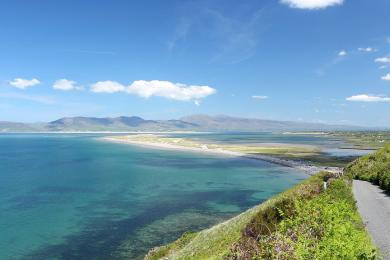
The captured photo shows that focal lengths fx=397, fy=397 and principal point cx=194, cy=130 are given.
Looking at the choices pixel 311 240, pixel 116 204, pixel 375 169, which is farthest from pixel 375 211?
pixel 116 204

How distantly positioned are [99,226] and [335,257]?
47208 mm

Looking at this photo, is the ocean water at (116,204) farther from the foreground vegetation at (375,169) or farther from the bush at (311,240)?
the bush at (311,240)

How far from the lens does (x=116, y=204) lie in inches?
2790

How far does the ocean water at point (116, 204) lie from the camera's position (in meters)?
46.9

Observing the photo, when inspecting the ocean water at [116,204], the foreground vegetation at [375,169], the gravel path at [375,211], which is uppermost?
the foreground vegetation at [375,169]

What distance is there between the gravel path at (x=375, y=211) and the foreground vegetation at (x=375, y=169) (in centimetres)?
104

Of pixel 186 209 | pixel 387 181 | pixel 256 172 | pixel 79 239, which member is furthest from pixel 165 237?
pixel 256 172

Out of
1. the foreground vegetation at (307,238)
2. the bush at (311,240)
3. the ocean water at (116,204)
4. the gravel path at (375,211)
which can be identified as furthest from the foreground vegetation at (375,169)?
the bush at (311,240)

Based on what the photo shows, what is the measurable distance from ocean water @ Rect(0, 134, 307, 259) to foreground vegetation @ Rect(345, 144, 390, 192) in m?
19.7

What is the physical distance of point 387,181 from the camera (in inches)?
1502

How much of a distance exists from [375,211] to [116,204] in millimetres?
51191

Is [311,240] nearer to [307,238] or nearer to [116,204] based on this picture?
[307,238]

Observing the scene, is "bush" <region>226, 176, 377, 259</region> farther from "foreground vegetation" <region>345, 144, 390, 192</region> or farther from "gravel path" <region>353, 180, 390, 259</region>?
"foreground vegetation" <region>345, 144, 390, 192</region>

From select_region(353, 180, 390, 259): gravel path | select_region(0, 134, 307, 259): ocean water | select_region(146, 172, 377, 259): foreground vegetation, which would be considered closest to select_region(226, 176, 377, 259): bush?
select_region(146, 172, 377, 259): foreground vegetation
